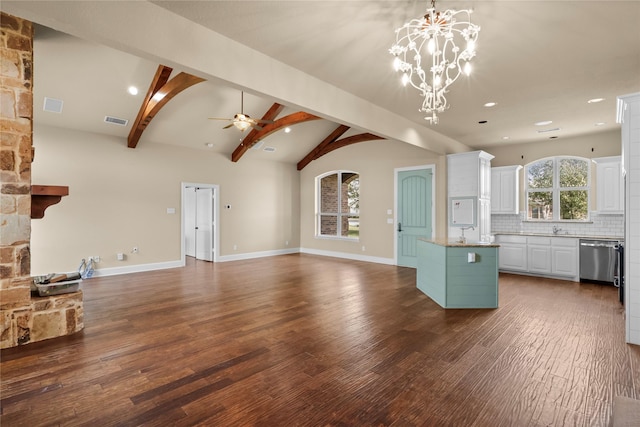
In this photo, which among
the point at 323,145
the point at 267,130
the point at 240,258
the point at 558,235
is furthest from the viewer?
the point at 323,145

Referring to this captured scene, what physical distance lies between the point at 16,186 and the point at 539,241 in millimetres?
8006

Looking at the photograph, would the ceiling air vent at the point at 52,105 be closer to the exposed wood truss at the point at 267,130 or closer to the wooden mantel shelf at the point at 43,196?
the wooden mantel shelf at the point at 43,196

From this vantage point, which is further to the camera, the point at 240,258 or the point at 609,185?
the point at 240,258

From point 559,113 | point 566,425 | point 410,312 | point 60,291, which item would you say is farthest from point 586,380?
point 60,291

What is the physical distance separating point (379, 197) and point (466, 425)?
252 inches

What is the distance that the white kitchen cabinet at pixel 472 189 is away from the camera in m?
6.49

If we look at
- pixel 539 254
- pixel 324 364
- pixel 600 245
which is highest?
pixel 600 245

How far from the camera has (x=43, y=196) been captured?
3443mm

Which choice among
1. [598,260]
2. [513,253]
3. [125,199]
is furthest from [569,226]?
[125,199]

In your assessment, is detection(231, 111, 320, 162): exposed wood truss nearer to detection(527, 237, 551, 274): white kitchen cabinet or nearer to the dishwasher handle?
detection(527, 237, 551, 274): white kitchen cabinet

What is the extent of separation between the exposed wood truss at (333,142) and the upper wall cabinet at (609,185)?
448 cm

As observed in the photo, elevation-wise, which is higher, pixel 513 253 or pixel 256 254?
pixel 513 253

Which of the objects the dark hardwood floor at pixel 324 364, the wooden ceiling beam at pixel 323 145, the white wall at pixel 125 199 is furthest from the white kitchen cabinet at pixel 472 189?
the white wall at pixel 125 199

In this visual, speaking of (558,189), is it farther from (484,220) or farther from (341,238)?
(341,238)
